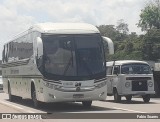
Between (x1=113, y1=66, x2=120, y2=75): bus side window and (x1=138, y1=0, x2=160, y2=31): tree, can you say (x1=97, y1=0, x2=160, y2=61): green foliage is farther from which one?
(x1=113, y1=66, x2=120, y2=75): bus side window

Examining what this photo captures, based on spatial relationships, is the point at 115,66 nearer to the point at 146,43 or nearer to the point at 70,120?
the point at 70,120

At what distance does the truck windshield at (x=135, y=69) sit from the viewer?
25156 mm

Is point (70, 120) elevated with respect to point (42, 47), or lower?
lower

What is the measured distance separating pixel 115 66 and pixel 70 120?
1076 cm

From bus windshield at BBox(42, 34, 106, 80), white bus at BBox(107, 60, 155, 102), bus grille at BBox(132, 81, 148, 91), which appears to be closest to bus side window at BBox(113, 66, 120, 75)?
white bus at BBox(107, 60, 155, 102)

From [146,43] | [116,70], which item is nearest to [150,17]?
[146,43]

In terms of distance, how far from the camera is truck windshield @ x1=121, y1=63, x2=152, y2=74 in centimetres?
2516

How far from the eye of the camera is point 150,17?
→ 115 meters

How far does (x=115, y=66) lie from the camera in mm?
26188

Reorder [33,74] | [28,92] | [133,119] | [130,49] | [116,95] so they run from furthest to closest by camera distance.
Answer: [130,49], [116,95], [28,92], [33,74], [133,119]

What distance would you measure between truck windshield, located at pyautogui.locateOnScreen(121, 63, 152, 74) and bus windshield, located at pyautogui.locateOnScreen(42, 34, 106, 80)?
18.1ft

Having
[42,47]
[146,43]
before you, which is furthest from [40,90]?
[146,43]

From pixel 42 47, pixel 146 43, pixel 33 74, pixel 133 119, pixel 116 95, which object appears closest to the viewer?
pixel 133 119

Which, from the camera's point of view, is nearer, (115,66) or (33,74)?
(33,74)
